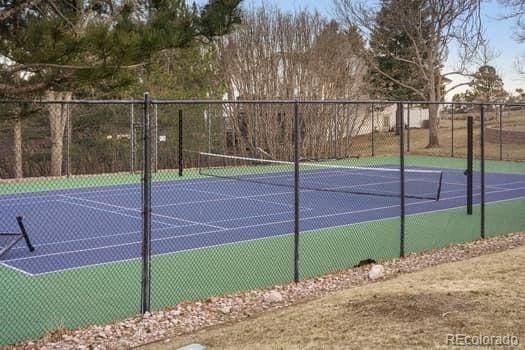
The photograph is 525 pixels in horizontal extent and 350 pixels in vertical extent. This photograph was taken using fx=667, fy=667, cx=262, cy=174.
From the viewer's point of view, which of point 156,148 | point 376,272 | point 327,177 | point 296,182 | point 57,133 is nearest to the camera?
point 296,182

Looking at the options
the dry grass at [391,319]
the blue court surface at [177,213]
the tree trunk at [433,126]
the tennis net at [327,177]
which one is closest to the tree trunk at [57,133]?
the blue court surface at [177,213]

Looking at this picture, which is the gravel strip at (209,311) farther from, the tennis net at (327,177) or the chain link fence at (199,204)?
the tennis net at (327,177)

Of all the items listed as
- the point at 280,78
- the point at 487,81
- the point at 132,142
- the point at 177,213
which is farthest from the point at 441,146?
the point at 177,213

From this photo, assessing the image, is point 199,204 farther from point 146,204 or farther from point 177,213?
point 146,204

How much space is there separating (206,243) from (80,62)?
4761 millimetres

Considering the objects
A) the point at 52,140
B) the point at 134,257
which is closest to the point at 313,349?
the point at 134,257

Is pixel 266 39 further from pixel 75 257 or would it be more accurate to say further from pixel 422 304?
pixel 422 304

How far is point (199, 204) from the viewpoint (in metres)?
15.9

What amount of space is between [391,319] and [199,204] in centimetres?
1065

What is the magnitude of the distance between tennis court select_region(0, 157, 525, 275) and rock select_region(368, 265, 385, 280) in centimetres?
318

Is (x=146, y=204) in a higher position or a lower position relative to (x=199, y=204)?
higher

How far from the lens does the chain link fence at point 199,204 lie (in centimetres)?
805

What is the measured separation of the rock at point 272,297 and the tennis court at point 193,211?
3.24 metres

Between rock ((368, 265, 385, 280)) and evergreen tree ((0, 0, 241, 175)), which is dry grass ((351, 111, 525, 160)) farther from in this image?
evergreen tree ((0, 0, 241, 175))
